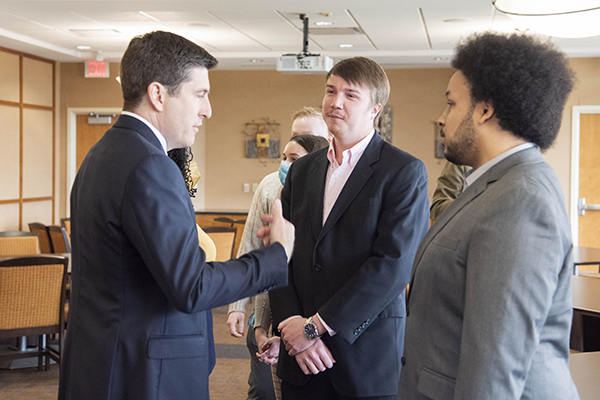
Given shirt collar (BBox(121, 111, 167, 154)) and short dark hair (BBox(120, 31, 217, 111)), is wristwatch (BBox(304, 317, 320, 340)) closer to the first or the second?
shirt collar (BBox(121, 111, 167, 154))

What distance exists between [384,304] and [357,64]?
2.62 ft

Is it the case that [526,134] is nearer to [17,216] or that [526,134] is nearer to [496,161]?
[496,161]

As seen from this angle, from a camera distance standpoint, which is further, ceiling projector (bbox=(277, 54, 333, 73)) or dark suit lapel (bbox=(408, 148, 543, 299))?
ceiling projector (bbox=(277, 54, 333, 73))

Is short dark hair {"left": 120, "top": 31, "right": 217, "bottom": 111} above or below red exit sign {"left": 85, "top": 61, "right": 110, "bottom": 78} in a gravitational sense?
below

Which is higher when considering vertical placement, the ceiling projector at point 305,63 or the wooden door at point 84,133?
the ceiling projector at point 305,63

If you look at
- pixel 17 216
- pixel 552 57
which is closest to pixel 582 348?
pixel 552 57

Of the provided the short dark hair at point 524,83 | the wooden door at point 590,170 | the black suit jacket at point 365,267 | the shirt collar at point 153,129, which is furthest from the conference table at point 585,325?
the wooden door at point 590,170

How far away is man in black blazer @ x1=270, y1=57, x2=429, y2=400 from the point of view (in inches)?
69.3

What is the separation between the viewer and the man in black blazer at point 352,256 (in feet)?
5.77

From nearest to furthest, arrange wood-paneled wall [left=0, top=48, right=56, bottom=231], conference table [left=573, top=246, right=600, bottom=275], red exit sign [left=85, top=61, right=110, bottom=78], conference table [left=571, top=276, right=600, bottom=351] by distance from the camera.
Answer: conference table [left=571, top=276, right=600, bottom=351], conference table [left=573, top=246, right=600, bottom=275], wood-paneled wall [left=0, top=48, right=56, bottom=231], red exit sign [left=85, top=61, right=110, bottom=78]

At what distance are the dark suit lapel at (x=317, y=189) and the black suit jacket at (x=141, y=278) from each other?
0.46 m

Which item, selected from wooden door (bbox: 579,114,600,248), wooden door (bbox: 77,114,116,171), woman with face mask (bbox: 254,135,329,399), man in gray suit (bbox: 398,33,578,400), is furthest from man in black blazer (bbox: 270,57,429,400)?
wooden door (bbox: 77,114,116,171)

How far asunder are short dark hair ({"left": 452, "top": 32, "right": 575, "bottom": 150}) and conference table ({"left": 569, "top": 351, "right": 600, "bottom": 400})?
69cm

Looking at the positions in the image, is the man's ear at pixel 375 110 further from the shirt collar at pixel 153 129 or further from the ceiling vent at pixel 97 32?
the ceiling vent at pixel 97 32
